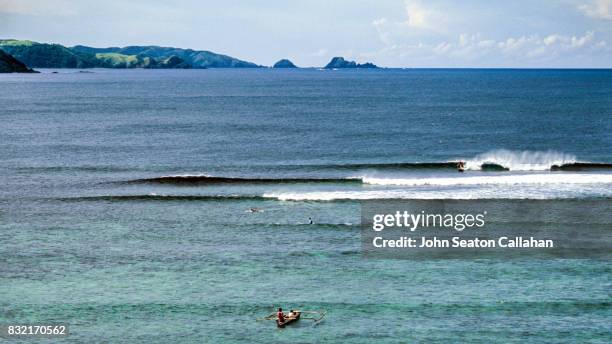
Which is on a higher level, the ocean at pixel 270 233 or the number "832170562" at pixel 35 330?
the ocean at pixel 270 233

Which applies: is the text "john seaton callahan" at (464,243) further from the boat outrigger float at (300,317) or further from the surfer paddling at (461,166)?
the surfer paddling at (461,166)

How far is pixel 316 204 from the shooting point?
64.0 m

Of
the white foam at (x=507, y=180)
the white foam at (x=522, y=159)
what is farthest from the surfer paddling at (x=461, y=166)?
the white foam at (x=507, y=180)

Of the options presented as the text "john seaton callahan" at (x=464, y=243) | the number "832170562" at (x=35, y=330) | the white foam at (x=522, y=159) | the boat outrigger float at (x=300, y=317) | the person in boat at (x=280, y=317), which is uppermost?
the white foam at (x=522, y=159)

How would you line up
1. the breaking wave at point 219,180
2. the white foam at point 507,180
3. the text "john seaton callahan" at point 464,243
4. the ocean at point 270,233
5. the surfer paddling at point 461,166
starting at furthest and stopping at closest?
1. the surfer paddling at point 461,166
2. the breaking wave at point 219,180
3. the white foam at point 507,180
4. the text "john seaton callahan" at point 464,243
5. the ocean at point 270,233

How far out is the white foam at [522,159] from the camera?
80188 millimetres

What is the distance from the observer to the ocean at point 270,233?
126 ft

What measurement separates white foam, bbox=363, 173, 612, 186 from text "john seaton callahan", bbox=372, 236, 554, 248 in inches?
720

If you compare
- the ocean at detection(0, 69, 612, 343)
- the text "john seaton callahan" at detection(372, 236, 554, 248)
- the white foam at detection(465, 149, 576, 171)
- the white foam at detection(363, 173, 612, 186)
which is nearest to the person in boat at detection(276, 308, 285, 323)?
the ocean at detection(0, 69, 612, 343)

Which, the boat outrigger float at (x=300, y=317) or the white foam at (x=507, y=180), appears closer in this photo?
the boat outrigger float at (x=300, y=317)

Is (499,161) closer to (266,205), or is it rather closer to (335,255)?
(266,205)

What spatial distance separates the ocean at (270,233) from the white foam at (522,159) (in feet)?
0.94

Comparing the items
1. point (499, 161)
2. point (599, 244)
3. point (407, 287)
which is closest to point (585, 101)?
point (499, 161)

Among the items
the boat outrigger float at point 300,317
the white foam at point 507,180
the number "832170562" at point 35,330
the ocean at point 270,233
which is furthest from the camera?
the white foam at point 507,180
